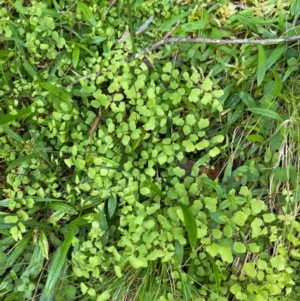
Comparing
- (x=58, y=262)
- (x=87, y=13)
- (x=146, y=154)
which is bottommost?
(x=58, y=262)

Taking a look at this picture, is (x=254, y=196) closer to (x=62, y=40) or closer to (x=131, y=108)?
(x=131, y=108)

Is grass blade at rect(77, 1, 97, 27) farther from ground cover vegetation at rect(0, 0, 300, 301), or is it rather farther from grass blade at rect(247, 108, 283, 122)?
grass blade at rect(247, 108, 283, 122)

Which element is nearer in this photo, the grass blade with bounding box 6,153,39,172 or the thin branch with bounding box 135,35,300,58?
the grass blade with bounding box 6,153,39,172

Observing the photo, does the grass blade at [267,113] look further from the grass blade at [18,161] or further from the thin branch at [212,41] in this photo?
the grass blade at [18,161]

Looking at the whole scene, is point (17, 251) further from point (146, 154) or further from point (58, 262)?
point (146, 154)

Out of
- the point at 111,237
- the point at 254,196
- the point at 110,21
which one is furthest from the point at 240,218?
the point at 110,21

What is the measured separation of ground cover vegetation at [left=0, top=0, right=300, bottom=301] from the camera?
138cm

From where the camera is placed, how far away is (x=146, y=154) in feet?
4.68

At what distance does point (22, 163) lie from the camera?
1.43 m

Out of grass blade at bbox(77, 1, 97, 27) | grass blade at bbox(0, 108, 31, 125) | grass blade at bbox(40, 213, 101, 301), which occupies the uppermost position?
grass blade at bbox(77, 1, 97, 27)

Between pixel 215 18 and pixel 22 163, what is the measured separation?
2.77 ft

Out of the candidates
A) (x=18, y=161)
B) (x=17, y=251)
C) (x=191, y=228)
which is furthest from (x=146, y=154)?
(x=17, y=251)

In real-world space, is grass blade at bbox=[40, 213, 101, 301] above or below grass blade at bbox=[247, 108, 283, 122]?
below

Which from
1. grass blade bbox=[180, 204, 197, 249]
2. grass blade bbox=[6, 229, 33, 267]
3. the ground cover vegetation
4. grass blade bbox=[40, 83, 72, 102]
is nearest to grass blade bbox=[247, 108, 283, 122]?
the ground cover vegetation
